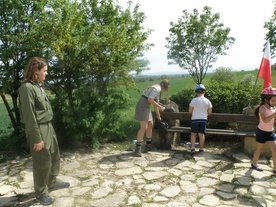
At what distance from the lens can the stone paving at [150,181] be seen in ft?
12.5

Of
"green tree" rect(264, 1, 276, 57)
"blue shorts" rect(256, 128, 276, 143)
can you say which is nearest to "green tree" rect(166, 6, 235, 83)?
"green tree" rect(264, 1, 276, 57)

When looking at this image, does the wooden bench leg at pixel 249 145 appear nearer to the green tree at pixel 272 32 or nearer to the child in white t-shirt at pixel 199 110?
the child in white t-shirt at pixel 199 110

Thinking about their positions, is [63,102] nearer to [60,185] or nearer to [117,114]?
[117,114]

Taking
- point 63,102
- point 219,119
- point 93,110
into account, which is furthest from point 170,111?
point 63,102

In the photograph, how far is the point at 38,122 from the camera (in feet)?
11.6

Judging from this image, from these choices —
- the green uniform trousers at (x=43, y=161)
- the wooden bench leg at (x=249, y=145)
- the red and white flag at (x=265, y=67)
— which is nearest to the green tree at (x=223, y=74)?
the red and white flag at (x=265, y=67)

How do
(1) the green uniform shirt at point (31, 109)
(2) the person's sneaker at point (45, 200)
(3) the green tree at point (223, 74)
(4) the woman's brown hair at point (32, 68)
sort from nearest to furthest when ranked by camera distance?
(1) the green uniform shirt at point (31, 109) < (4) the woman's brown hair at point (32, 68) < (2) the person's sneaker at point (45, 200) < (3) the green tree at point (223, 74)

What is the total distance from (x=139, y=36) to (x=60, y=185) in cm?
456

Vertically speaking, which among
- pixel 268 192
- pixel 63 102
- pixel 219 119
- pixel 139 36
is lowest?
pixel 268 192

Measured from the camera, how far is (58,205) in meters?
3.68

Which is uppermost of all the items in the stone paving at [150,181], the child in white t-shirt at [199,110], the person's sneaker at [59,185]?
the child in white t-shirt at [199,110]

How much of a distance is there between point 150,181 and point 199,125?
1.94 metres

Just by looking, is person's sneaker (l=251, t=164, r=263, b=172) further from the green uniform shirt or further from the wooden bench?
the green uniform shirt

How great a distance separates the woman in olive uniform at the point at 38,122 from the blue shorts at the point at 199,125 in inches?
124
